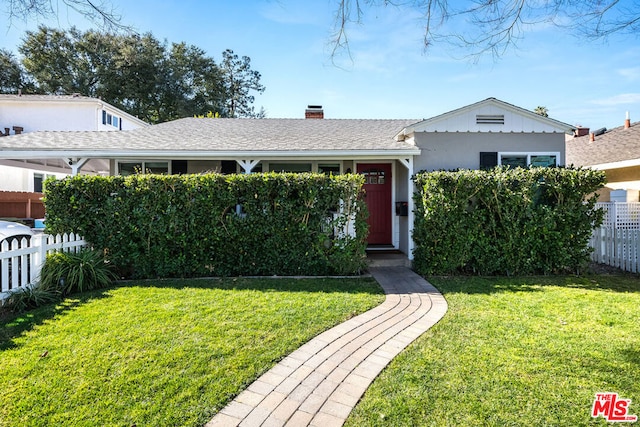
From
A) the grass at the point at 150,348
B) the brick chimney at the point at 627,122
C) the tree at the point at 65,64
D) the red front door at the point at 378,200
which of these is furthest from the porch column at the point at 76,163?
the tree at the point at 65,64

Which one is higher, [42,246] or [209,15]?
[209,15]

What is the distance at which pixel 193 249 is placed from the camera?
22.3 ft

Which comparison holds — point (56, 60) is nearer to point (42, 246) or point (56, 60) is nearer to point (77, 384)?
point (42, 246)

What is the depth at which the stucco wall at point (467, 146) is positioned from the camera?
855 cm

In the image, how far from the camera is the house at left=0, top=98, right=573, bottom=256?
8469mm

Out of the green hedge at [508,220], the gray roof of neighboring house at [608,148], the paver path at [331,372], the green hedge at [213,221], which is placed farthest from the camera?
the gray roof of neighboring house at [608,148]

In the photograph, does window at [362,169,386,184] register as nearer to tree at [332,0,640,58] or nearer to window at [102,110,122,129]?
tree at [332,0,640,58]

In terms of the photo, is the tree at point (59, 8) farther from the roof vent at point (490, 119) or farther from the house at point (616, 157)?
the house at point (616, 157)

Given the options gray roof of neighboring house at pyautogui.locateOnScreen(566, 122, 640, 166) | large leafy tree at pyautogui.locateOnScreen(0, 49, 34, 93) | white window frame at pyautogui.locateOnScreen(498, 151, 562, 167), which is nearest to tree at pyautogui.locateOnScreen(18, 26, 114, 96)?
large leafy tree at pyautogui.locateOnScreen(0, 49, 34, 93)

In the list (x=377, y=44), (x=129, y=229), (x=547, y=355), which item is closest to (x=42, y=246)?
(x=129, y=229)

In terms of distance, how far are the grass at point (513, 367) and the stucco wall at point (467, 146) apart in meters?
4.13

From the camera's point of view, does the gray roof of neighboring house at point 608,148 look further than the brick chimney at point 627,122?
No

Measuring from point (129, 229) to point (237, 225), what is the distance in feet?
6.75

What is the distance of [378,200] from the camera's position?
10047mm
